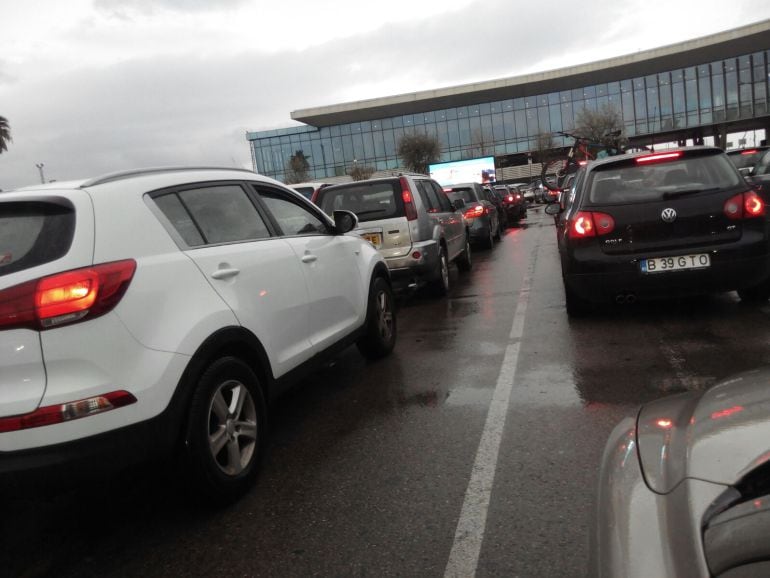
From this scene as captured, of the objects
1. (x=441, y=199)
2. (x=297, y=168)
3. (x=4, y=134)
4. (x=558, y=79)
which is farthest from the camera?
(x=297, y=168)

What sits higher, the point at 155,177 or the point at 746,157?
the point at 155,177

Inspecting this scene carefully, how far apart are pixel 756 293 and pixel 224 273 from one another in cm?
550

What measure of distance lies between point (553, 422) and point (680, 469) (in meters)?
2.49

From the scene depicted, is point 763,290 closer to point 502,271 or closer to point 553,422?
point 553,422

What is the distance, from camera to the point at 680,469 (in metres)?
1.50

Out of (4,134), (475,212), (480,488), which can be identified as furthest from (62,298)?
(4,134)

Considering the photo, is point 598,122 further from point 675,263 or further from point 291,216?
point 291,216

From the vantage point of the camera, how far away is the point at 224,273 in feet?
11.0

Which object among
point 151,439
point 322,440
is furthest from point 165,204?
point 322,440

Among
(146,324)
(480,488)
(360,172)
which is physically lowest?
(480,488)

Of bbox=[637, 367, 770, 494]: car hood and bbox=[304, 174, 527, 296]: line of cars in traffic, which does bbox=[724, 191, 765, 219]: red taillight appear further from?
bbox=[637, 367, 770, 494]: car hood

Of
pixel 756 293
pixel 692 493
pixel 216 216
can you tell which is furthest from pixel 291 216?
pixel 756 293

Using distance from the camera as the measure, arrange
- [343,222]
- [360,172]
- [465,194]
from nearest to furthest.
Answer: [343,222], [465,194], [360,172]

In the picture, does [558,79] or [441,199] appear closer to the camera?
[441,199]
